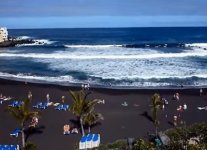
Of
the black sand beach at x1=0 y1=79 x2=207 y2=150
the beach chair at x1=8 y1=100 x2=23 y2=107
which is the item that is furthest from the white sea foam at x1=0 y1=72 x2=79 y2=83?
the beach chair at x1=8 y1=100 x2=23 y2=107

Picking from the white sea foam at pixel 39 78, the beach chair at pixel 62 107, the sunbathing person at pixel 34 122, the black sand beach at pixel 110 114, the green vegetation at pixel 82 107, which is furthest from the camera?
the white sea foam at pixel 39 78

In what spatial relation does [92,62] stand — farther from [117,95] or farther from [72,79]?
[117,95]

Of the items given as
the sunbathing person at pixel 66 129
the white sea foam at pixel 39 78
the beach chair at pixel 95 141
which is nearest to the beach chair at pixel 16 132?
the sunbathing person at pixel 66 129

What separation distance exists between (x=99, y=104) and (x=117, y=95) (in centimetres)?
431

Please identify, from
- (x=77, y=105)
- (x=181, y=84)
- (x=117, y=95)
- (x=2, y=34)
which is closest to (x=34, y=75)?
(x=117, y=95)

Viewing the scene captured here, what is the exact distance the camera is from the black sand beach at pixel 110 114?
31094mm

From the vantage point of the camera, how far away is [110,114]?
3662 centimetres

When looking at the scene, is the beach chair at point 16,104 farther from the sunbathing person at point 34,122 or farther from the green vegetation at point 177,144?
the green vegetation at point 177,144

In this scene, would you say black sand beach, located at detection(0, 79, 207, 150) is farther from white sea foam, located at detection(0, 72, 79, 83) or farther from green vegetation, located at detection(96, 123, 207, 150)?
green vegetation, located at detection(96, 123, 207, 150)

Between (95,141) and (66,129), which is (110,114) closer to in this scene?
(66,129)

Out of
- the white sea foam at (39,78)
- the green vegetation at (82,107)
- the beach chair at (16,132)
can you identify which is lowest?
the beach chair at (16,132)

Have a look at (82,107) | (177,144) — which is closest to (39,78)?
(82,107)

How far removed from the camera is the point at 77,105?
29.4 m

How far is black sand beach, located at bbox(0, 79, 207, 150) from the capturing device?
102 feet
